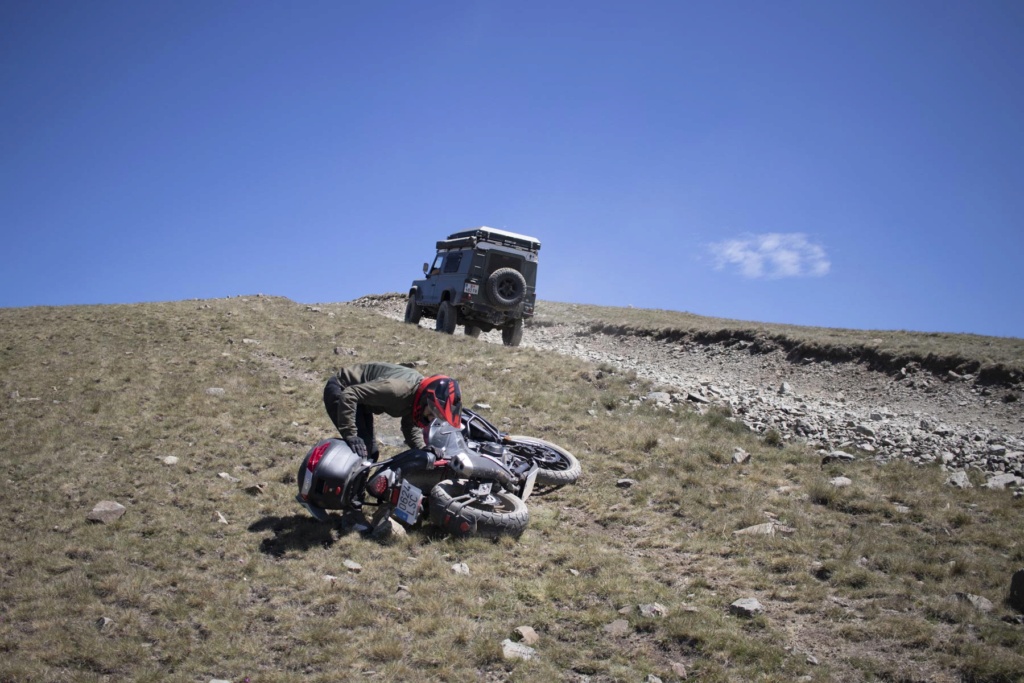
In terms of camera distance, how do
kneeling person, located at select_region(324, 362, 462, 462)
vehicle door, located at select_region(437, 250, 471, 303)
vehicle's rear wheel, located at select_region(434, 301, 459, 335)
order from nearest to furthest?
kneeling person, located at select_region(324, 362, 462, 462), vehicle door, located at select_region(437, 250, 471, 303), vehicle's rear wheel, located at select_region(434, 301, 459, 335)

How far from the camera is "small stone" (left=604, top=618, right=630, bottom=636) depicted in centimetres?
482

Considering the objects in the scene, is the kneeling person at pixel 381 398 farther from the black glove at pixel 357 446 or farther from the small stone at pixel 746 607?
the small stone at pixel 746 607

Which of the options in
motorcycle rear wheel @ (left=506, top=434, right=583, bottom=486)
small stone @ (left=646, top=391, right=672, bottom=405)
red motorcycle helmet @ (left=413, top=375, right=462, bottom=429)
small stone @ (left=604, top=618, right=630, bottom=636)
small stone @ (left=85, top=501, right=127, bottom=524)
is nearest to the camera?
small stone @ (left=604, top=618, right=630, bottom=636)

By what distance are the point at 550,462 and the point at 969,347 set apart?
15170 mm

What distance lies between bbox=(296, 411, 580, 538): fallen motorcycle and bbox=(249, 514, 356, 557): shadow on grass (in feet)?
0.49

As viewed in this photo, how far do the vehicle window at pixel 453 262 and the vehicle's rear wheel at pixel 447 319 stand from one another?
106 centimetres

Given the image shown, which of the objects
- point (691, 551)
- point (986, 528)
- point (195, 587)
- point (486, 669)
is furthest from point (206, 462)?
point (986, 528)

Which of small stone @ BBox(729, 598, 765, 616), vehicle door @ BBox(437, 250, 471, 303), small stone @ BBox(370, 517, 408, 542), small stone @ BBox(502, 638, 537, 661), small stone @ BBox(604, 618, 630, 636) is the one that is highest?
vehicle door @ BBox(437, 250, 471, 303)

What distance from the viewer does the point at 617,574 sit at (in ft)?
18.9

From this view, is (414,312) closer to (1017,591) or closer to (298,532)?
(298,532)

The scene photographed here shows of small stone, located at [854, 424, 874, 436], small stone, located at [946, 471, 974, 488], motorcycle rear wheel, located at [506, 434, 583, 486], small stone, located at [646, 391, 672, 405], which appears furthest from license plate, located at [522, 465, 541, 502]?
small stone, located at [854, 424, 874, 436]

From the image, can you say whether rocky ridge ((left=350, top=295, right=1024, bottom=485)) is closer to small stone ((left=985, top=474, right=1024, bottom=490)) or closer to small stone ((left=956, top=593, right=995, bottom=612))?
small stone ((left=985, top=474, right=1024, bottom=490))

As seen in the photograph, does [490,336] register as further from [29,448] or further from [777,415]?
[29,448]

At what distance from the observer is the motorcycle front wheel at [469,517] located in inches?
248
